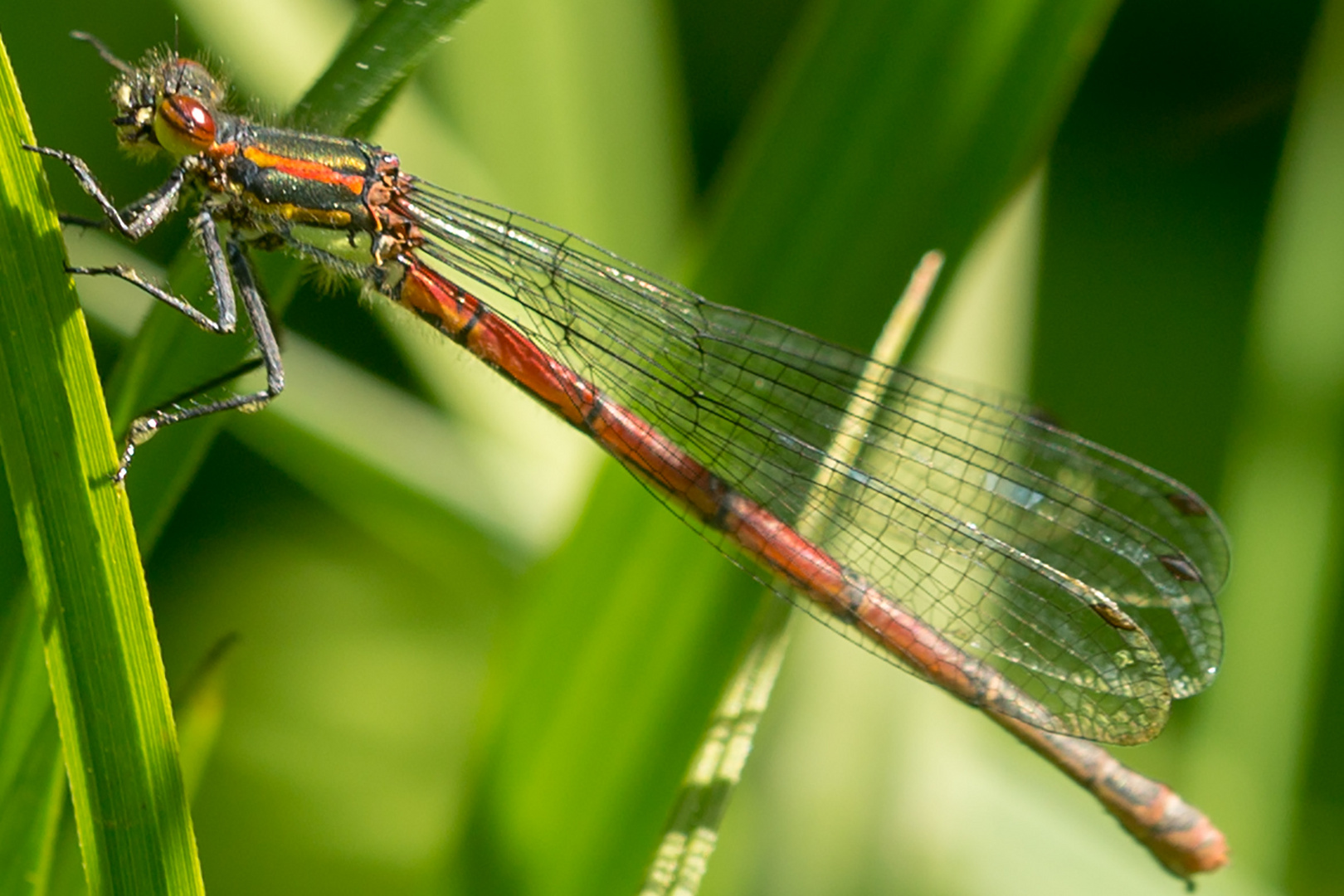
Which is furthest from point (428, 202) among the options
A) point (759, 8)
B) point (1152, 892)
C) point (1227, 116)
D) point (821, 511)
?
point (1227, 116)

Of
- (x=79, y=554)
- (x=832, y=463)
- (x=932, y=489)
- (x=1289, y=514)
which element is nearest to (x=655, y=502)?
(x=832, y=463)

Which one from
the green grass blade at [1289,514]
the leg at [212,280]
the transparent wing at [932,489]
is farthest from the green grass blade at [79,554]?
the green grass blade at [1289,514]

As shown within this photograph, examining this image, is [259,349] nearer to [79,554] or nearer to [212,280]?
[212,280]

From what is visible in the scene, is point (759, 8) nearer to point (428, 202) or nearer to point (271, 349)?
point (428, 202)

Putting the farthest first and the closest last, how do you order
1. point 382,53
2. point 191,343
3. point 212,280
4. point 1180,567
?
1. point 1180,567
2. point 212,280
3. point 191,343
4. point 382,53

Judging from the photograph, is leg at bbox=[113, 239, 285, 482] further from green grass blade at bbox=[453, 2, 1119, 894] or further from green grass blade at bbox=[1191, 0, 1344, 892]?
green grass blade at bbox=[1191, 0, 1344, 892]

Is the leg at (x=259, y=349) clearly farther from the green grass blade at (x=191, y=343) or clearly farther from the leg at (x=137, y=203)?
the leg at (x=137, y=203)

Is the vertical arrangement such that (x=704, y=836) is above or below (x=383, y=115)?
below
